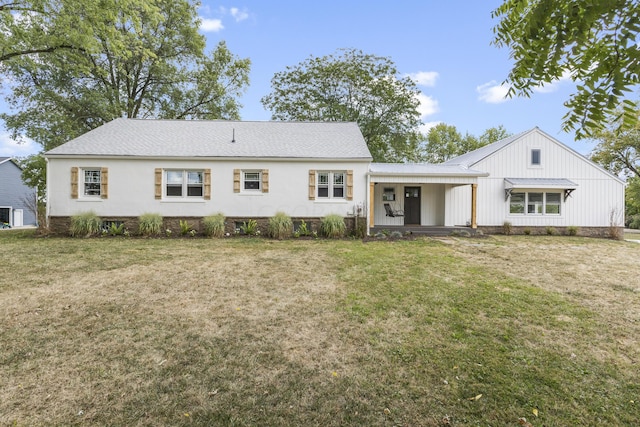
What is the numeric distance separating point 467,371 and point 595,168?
1811 centimetres

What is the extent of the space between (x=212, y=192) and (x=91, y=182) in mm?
5093

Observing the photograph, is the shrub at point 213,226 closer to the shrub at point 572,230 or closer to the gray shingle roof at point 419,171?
the gray shingle roof at point 419,171

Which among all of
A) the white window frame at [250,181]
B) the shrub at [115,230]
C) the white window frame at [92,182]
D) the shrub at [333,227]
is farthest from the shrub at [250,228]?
the white window frame at [92,182]

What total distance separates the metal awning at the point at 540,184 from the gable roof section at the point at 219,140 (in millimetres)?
7475

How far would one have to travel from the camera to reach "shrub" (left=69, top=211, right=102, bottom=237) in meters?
12.0

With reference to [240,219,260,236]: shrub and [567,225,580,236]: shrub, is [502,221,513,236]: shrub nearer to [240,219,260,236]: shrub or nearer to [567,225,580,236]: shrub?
[567,225,580,236]: shrub

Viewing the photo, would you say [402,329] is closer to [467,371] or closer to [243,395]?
[467,371]

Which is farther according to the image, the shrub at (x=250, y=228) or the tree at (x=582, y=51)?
the shrub at (x=250, y=228)

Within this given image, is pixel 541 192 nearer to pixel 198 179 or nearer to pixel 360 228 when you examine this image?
pixel 360 228

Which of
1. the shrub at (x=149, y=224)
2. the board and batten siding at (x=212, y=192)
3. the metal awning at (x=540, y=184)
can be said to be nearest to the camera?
the shrub at (x=149, y=224)

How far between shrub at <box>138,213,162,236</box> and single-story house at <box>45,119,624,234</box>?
20.3 inches

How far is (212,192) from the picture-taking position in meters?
13.2

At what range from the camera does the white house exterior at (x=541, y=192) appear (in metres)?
15.3

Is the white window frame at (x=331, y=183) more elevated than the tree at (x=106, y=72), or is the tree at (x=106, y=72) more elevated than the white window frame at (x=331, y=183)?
the tree at (x=106, y=72)
